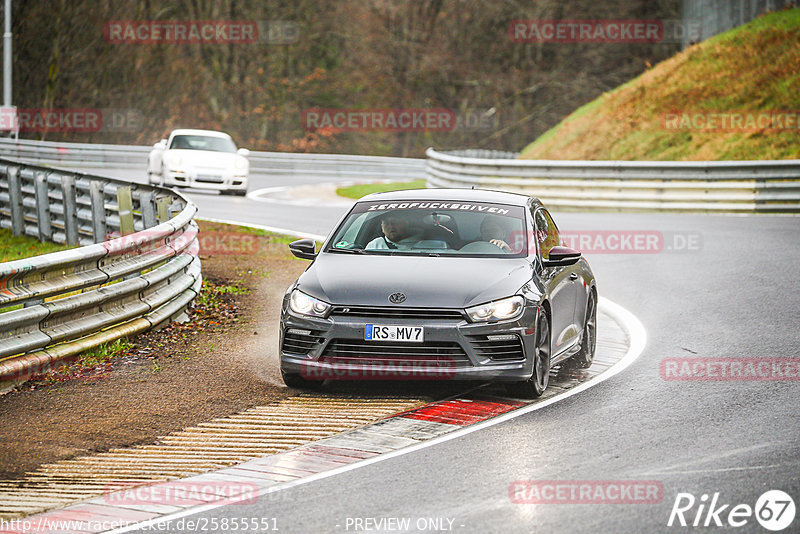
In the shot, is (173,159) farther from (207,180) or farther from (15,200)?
(15,200)

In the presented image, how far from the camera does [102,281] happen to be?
10195 mm

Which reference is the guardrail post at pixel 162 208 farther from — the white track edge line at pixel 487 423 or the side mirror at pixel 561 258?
the side mirror at pixel 561 258

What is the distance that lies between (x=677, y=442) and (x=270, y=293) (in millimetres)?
7579

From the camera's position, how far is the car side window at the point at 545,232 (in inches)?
392

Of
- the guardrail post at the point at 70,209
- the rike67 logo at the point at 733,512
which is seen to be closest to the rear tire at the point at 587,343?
the rike67 logo at the point at 733,512

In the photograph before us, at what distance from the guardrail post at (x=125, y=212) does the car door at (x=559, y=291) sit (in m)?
6.77

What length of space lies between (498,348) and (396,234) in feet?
6.14

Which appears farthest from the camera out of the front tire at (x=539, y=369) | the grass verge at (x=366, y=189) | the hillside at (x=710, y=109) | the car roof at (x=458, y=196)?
the grass verge at (x=366, y=189)

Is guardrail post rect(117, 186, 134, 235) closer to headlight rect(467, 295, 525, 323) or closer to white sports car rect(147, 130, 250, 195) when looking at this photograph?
headlight rect(467, 295, 525, 323)

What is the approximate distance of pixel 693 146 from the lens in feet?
102

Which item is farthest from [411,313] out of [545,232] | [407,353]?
[545,232]

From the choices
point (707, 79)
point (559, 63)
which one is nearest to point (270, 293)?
point (707, 79)

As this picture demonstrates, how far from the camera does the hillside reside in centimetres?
3055

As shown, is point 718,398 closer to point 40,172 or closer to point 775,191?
point 40,172
